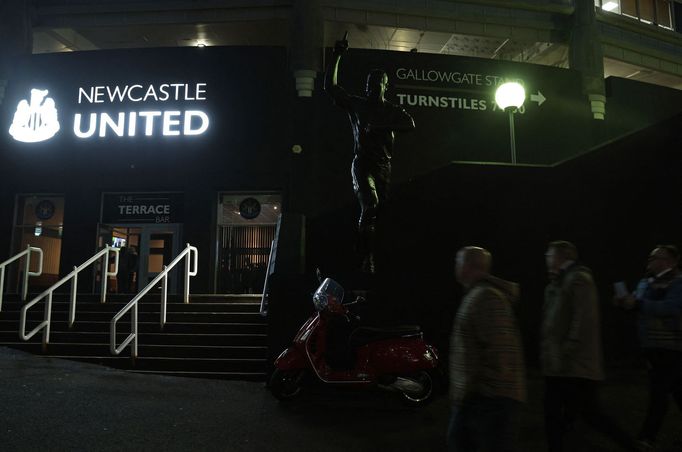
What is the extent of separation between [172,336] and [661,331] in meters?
6.89

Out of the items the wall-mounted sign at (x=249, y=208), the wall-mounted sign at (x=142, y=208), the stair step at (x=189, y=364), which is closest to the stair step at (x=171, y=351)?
the stair step at (x=189, y=364)

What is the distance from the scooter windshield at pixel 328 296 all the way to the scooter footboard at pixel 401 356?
2.13ft

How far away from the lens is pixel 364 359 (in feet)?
19.1

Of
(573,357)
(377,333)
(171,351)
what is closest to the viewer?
(573,357)

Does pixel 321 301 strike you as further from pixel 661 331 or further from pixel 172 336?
pixel 172 336

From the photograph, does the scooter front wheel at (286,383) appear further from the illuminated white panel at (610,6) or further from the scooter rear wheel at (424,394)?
the illuminated white panel at (610,6)

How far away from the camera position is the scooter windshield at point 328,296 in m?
5.80

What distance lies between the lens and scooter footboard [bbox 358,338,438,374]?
568cm

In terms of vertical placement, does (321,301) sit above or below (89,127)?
below

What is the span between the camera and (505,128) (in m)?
15.2

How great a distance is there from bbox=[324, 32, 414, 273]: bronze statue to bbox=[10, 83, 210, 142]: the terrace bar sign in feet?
25.6

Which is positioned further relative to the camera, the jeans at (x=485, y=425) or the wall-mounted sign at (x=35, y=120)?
the wall-mounted sign at (x=35, y=120)

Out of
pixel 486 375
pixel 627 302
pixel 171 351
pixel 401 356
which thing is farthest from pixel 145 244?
pixel 486 375

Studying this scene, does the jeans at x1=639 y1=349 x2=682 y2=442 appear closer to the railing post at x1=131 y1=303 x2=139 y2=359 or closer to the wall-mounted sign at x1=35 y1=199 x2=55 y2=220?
the railing post at x1=131 y1=303 x2=139 y2=359
